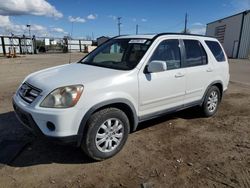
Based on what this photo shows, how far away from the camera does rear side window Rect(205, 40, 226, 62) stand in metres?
5.22

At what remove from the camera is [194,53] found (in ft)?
15.6

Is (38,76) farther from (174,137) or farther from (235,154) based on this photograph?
(235,154)

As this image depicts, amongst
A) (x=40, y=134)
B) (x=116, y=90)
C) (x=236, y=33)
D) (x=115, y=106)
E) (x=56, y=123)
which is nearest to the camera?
(x=56, y=123)

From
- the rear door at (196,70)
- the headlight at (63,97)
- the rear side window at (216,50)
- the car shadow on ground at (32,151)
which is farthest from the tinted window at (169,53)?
the car shadow on ground at (32,151)

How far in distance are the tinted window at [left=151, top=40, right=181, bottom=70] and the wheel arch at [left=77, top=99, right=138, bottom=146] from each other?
95 centimetres

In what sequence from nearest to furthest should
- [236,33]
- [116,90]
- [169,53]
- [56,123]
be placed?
[56,123] → [116,90] → [169,53] → [236,33]

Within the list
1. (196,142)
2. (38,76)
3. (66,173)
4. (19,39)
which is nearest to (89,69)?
(38,76)

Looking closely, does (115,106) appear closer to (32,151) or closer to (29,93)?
(29,93)

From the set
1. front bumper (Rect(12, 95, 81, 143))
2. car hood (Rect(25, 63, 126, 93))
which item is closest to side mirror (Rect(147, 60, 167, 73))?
car hood (Rect(25, 63, 126, 93))

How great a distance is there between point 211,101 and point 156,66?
7.78 ft

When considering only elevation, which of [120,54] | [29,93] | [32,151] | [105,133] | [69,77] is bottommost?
[32,151]

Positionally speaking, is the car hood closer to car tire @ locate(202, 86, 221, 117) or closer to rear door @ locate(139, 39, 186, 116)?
rear door @ locate(139, 39, 186, 116)

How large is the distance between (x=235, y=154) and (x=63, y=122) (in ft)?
8.98

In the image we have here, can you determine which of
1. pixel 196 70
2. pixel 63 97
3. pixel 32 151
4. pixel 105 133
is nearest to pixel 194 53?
pixel 196 70
